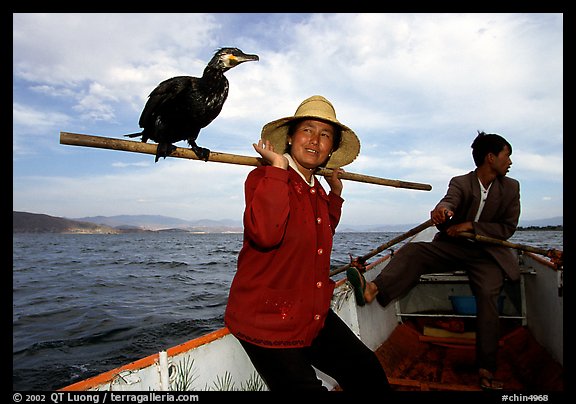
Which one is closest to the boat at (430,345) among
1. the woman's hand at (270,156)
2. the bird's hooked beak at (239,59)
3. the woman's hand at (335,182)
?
the woman's hand at (270,156)

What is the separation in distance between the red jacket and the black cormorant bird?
112 cm

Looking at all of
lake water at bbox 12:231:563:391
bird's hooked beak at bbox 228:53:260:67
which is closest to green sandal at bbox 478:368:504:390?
bird's hooked beak at bbox 228:53:260:67

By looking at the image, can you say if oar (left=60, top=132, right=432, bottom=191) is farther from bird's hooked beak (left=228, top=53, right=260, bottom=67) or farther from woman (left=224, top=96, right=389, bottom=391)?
bird's hooked beak (left=228, top=53, right=260, bottom=67)

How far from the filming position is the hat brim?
9.23 feet

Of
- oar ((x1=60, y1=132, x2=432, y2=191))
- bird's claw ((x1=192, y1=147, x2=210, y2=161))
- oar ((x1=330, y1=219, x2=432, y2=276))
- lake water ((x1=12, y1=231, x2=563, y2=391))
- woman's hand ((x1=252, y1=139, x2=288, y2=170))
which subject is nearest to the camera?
woman's hand ((x1=252, y1=139, x2=288, y2=170))

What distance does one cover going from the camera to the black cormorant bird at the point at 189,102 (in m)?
3.12

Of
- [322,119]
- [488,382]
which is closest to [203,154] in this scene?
[322,119]

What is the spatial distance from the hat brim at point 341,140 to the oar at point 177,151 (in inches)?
6.1

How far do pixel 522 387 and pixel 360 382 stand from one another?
274 cm

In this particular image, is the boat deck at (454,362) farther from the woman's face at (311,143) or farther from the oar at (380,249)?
the woman's face at (311,143)

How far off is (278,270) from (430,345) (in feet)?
13.2

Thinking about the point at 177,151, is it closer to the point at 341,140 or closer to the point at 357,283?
the point at 341,140

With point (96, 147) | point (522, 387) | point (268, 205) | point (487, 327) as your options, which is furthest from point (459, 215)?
point (96, 147)
